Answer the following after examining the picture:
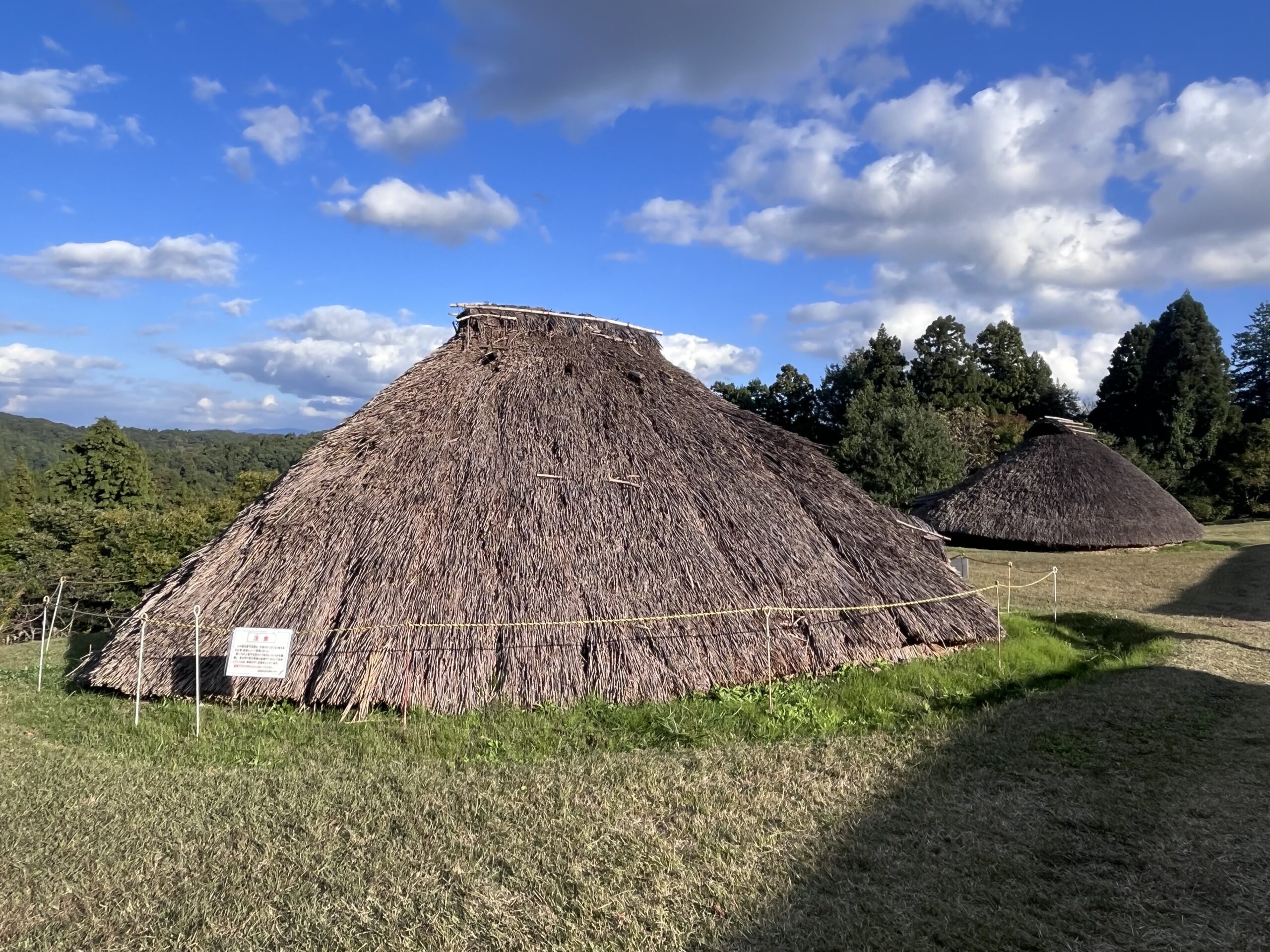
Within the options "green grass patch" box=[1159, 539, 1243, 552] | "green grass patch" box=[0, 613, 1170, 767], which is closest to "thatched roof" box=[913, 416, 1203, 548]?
"green grass patch" box=[1159, 539, 1243, 552]

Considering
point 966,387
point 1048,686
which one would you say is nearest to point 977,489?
point 1048,686

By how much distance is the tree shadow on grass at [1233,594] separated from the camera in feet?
42.1

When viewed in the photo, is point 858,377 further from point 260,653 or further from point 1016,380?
point 260,653

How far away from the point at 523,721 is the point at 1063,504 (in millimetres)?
19571

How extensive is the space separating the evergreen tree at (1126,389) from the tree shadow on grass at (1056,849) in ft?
123

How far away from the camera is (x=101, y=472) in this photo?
34.7 metres

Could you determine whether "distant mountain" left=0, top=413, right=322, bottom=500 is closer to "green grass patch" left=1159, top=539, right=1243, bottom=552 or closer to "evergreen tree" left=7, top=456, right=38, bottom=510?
"evergreen tree" left=7, top=456, right=38, bottom=510

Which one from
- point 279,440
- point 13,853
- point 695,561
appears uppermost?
point 279,440

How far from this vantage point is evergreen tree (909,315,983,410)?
40.8 m

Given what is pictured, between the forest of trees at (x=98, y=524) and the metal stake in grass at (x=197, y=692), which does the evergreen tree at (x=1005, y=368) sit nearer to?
the forest of trees at (x=98, y=524)

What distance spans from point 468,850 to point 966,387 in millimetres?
41822

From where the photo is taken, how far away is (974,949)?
11.2 ft

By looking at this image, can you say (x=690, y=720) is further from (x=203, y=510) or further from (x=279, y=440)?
(x=279, y=440)

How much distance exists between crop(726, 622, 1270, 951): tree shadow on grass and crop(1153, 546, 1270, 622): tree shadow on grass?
24.3 ft
